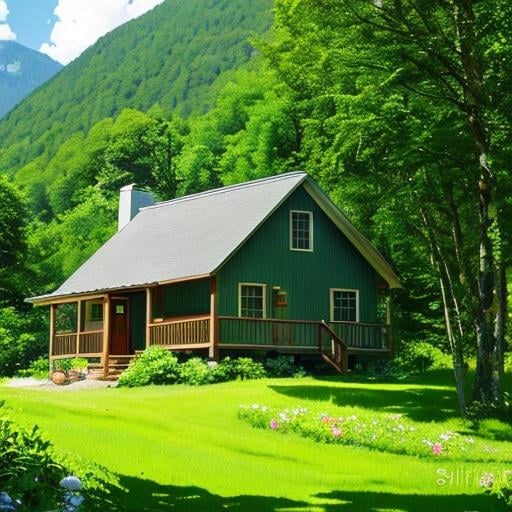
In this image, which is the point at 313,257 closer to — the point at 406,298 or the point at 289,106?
the point at 406,298

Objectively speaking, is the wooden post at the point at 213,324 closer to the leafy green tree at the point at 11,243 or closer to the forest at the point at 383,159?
the forest at the point at 383,159

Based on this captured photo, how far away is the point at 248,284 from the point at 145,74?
118m

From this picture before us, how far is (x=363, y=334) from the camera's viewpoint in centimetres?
3491

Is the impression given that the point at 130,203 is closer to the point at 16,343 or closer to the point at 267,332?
the point at 16,343

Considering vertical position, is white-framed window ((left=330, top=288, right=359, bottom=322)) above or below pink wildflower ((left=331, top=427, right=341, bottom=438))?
above

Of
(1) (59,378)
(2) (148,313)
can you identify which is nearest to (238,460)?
(2) (148,313)

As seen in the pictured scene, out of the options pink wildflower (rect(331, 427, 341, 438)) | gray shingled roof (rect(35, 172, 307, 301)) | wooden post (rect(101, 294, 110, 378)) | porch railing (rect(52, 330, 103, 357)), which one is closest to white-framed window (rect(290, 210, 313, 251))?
gray shingled roof (rect(35, 172, 307, 301))

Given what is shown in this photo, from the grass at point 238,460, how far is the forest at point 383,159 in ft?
14.2

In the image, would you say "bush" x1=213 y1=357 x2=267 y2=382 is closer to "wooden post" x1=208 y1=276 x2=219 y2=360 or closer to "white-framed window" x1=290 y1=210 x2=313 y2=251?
"wooden post" x1=208 y1=276 x2=219 y2=360

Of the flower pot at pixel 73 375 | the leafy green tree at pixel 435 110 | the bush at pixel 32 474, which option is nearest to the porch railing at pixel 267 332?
the flower pot at pixel 73 375

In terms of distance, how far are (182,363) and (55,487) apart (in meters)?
23.0

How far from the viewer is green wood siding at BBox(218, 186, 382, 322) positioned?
108ft

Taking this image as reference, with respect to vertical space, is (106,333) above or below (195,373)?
above

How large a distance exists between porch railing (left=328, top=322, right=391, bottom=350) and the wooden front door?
8311 millimetres
